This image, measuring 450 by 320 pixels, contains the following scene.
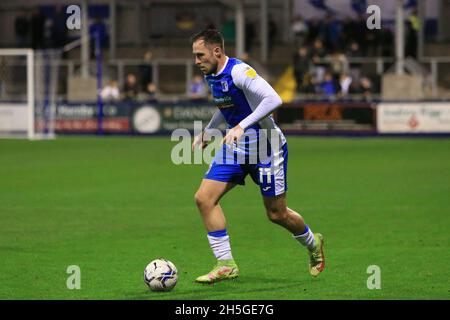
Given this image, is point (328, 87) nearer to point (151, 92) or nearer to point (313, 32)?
point (313, 32)

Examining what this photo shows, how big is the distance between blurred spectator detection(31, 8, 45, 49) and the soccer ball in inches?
1357

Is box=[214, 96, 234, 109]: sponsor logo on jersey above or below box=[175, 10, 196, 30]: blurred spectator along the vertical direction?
below

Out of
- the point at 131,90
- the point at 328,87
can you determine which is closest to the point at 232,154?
the point at 328,87

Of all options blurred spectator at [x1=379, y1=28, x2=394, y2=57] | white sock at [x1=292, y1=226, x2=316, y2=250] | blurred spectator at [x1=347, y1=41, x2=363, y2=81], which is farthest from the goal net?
white sock at [x1=292, y1=226, x2=316, y2=250]

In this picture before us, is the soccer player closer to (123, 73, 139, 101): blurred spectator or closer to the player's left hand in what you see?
the player's left hand

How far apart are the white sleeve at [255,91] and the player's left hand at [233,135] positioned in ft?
0.22

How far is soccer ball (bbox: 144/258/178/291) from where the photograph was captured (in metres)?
9.85

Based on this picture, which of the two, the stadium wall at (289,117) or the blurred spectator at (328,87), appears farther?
the blurred spectator at (328,87)

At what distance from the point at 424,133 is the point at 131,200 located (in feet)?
59.0

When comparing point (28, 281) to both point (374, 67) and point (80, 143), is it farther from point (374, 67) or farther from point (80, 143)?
point (374, 67)

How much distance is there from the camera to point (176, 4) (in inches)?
1855

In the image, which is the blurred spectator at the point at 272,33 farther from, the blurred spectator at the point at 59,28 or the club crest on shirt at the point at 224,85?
the club crest on shirt at the point at 224,85

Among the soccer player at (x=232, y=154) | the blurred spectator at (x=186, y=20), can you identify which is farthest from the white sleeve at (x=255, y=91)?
the blurred spectator at (x=186, y=20)

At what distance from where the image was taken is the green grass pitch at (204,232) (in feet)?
33.4
